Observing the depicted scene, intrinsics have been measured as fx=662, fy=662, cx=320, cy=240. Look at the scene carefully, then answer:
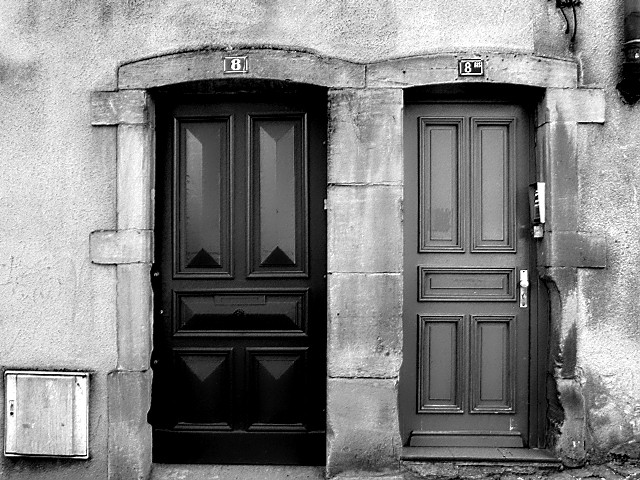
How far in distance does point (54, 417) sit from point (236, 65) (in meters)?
2.69

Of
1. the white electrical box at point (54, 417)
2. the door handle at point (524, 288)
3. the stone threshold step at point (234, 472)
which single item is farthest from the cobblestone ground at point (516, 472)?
the white electrical box at point (54, 417)

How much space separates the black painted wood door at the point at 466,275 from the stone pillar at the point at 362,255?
0.26 m

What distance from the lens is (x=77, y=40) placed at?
15.1 feet

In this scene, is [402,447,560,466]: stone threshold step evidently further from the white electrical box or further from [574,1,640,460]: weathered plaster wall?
the white electrical box

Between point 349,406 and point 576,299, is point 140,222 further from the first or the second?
point 576,299

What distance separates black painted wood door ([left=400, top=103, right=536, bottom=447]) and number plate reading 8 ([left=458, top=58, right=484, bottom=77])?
313 millimetres

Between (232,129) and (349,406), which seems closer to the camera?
(349,406)

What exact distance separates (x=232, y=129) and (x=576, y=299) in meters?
2.67

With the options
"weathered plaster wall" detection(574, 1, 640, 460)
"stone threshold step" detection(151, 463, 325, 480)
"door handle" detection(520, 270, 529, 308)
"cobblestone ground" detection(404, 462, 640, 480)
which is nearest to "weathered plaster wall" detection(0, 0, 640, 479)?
"weathered plaster wall" detection(574, 1, 640, 460)

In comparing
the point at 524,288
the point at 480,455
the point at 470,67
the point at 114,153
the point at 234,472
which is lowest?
the point at 234,472

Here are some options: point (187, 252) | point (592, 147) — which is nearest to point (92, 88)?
point (187, 252)

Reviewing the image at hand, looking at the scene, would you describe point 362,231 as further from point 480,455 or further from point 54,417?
point 54,417

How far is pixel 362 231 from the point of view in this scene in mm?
4500

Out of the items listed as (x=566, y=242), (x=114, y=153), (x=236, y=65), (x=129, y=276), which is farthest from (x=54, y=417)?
(x=566, y=242)
